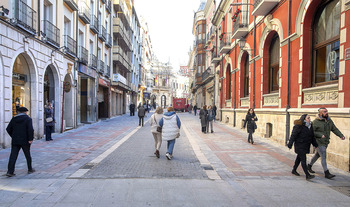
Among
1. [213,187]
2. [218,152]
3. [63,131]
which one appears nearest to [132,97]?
[63,131]

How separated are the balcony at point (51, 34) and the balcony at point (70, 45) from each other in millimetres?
1047

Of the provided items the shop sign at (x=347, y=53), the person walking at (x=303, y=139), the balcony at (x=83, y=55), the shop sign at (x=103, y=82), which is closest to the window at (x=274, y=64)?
the shop sign at (x=347, y=53)

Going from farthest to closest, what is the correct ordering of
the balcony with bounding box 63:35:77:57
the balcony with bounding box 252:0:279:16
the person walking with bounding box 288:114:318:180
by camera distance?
the balcony with bounding box 63:35:77:57 < the balcony with bounding box 252:0:279:16 < the person walking with bounding box 288:114:318:180

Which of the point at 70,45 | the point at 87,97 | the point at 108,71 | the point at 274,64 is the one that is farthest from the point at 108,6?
the point at 274,64

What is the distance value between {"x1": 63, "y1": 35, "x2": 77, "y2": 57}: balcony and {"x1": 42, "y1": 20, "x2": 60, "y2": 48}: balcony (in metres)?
1.05

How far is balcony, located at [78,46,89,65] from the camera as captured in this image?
656 inches

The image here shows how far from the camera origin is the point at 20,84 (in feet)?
34.7

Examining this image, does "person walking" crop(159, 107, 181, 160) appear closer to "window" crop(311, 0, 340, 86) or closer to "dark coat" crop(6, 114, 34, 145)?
"dark coat" crop(6, 114, 34, 145)

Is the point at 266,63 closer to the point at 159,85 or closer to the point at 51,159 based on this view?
the point at 51,159

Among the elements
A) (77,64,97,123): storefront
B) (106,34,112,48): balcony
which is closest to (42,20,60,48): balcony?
(77,64,97,123): storefront

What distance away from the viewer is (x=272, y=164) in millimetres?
7133

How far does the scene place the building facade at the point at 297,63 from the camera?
7055 mm

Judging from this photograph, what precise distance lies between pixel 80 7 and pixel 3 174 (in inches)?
533

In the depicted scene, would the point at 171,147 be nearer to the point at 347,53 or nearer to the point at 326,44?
the point at 347,53
